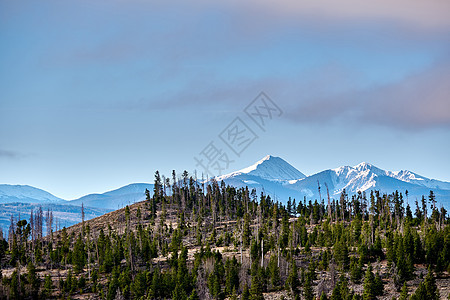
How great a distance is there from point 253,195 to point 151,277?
101897mm

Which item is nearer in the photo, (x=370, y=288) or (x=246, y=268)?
(x=370, y=288)

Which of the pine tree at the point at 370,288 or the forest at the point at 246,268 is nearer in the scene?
the pine tree at the point at 370,288

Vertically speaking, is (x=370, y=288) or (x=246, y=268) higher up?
(x=246, y=268)

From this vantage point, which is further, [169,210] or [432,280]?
[169,210]

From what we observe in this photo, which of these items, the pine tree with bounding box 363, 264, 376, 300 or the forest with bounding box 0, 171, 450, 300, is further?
the forest with bounding box 0, 171, 450, 300

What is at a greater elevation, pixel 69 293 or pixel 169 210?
pixel 169 210

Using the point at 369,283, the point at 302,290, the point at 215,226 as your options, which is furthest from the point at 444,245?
the point at 215,226

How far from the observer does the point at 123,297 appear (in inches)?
3238

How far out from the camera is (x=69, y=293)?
285ft

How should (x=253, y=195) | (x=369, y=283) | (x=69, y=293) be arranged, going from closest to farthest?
(x=369, y=283) → (x=69, y=293) → (x=253, y=195)

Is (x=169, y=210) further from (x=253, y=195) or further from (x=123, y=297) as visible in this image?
(x=123, y=297)

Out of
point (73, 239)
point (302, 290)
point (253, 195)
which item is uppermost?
point (253, 195)

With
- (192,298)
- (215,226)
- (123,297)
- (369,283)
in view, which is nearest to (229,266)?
(192,298)

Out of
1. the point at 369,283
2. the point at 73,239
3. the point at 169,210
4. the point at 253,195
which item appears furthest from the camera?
the point at 253,195
